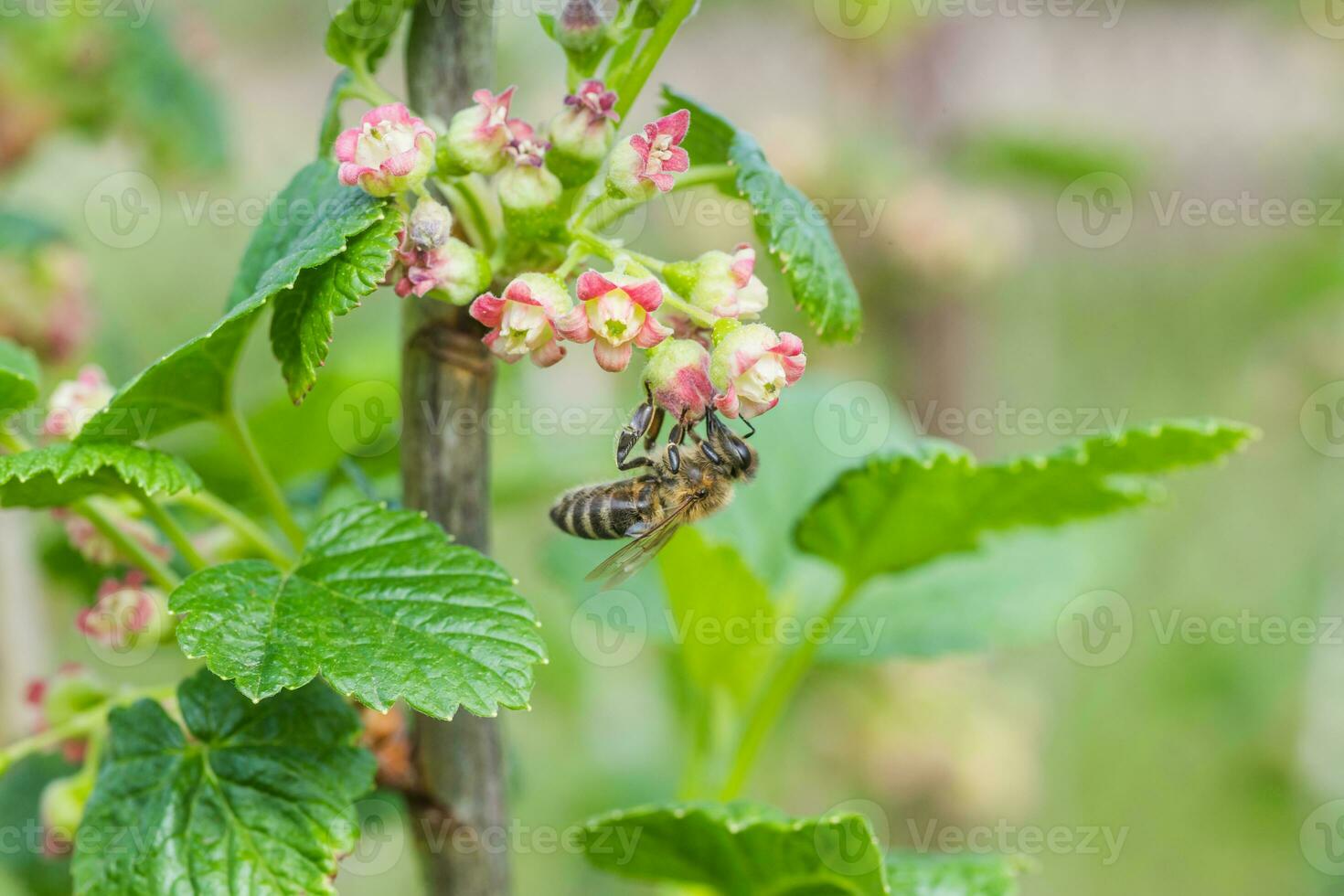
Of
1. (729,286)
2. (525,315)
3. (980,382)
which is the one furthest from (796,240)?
(980,382)

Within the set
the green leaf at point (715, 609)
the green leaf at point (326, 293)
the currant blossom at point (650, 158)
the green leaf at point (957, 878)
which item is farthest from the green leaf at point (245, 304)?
the green leaf at point (957, 878)

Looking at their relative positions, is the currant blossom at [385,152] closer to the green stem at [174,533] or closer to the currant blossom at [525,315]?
the currant blossom at [525,315]

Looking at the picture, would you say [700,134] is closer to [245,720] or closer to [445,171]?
[445,171]

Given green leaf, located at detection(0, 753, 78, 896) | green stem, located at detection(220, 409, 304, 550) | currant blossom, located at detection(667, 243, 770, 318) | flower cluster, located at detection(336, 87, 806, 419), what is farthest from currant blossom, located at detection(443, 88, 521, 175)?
green leaf, located at detection(0, 753, 78, 896)

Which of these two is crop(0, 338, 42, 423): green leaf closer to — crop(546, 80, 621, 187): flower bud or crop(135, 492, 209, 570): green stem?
crop(135, 492, 209, 570): green stem

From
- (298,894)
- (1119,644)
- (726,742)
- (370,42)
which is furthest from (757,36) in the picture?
(298,894)
